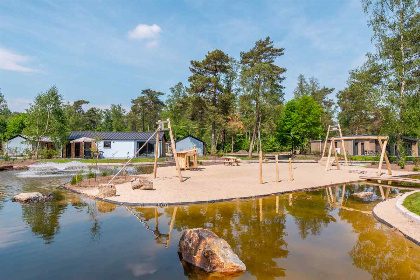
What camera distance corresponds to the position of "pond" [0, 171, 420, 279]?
5.27 meters

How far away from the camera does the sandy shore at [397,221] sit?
698 cm

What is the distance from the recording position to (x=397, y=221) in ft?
26.7

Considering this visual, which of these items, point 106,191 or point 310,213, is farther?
point 106,191

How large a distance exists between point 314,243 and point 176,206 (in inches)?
216

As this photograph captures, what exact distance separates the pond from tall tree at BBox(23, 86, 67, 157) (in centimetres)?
2997

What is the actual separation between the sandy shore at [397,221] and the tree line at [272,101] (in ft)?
62.2

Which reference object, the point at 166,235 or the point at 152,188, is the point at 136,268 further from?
the point at 152,188

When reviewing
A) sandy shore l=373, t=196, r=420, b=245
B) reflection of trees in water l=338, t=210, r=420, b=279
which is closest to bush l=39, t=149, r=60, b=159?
reflection of trees in water l=338, t=210, r=420, b=279

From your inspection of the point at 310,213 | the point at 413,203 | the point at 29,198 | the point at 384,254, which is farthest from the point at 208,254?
the point at 29,198

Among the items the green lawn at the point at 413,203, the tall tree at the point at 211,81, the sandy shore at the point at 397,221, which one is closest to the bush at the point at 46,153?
the tall tree at the point at 211,81

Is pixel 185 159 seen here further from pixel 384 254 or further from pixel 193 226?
pixel 384 254

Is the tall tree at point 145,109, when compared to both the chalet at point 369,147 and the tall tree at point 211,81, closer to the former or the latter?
the tall tree at point 211,81

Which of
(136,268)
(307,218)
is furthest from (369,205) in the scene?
(136,268)

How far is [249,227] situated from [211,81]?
34.1m
